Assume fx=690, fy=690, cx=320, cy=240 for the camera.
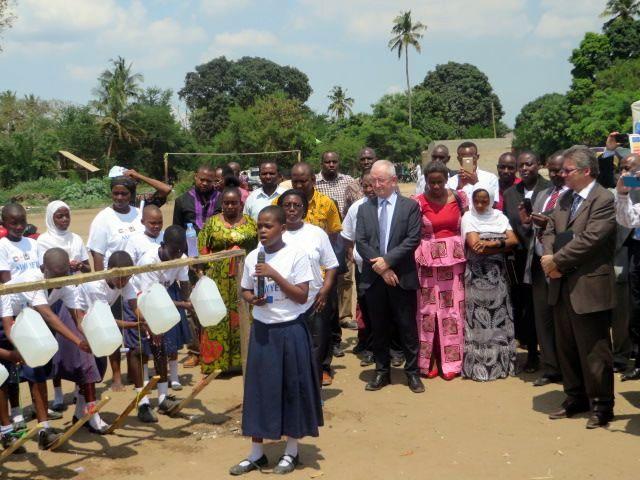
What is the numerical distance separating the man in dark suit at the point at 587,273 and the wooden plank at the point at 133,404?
117 inches

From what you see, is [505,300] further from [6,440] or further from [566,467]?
[6,440]

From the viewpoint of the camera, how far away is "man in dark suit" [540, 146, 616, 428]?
4.87m

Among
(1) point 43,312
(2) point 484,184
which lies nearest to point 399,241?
(2) point 484,184

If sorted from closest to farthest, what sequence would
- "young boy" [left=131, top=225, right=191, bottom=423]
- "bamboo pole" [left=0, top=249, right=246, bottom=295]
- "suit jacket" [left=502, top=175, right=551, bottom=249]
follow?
"bamboo pole" [left=0, top=249, right=246, bottom=295] → "young boy" [left=131, top=225, right=191, bottom=423] → "suit jacket" [left=502, top=175, right=551, bottom=249]

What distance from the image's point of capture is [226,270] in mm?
6480

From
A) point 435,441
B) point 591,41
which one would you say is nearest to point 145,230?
point 435,441

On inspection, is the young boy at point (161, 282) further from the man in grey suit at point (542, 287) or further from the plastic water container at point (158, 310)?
the man in grey suit at point (542, 287)

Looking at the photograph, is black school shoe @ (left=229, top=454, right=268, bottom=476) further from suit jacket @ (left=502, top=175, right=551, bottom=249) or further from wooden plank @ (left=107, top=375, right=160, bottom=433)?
suit jacket @ (left=502, top=175, right=551, bottom=249)

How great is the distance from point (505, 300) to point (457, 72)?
7207 centimetres

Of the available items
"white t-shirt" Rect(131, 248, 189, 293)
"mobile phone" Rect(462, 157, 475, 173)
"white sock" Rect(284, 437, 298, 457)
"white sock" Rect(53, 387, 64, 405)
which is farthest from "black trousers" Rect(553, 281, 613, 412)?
"white sock" Rect(53, 387, 64, 405)

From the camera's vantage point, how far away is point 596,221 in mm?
4871

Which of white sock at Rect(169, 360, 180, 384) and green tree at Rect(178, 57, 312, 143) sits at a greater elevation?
green tree at Rect(178, 57, 312, 143)

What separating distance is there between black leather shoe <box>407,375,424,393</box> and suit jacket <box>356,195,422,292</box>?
0.82 m

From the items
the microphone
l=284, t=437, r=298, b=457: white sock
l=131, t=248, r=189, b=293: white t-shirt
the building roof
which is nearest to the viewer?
the microphone
